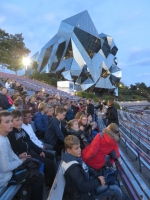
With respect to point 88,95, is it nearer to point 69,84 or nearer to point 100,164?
point 69,84

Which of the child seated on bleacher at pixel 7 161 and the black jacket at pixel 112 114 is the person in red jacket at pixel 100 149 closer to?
the child seated on bleacher at pixel 7 161

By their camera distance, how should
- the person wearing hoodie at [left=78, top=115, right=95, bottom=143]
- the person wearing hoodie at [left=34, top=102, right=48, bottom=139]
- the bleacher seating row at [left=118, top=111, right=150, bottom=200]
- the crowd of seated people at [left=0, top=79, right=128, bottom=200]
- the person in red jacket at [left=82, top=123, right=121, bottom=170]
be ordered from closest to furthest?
1. the crowd of seated people at [left=0, top=79, right=128, bottom=200]
2. the person in red jacket at [left=82, top=123, right=121, bottom=170]
3. the bleacher seating row at [left=118, top=111, right=150, bottom=200]
4. the person wearing hoodie at [left=78, top=115, right=95, bottom=143]
5. the person wearing hoodie at [left=34, top=102, right=48, bottom=139]

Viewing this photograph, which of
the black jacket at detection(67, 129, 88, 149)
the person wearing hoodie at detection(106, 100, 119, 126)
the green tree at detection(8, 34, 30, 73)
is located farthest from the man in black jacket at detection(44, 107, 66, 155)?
the green tree at detection(8, 34, 30, 73)

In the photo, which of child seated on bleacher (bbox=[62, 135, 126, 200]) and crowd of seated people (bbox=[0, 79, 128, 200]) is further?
crowd of seated people (bbox=[0, 79, 128, 200])

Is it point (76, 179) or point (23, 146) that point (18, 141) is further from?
point (76, 179)

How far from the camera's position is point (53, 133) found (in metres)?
4.78

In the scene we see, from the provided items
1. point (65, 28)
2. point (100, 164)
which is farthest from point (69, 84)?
point (100, 164)

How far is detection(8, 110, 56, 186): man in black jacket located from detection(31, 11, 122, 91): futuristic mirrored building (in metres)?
44.2

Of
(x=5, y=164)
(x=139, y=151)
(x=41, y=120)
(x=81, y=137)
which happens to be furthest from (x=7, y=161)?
(x=139, y=151)

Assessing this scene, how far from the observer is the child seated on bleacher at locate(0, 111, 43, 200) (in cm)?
261

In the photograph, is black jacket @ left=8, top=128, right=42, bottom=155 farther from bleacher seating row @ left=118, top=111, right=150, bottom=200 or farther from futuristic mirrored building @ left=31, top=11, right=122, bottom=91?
futuristic mirrored building @ left=31, top=11, right=122, bottom=91

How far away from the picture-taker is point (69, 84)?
37031 mm

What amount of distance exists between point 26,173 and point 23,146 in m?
0.76

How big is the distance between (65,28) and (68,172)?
50.1 metres
